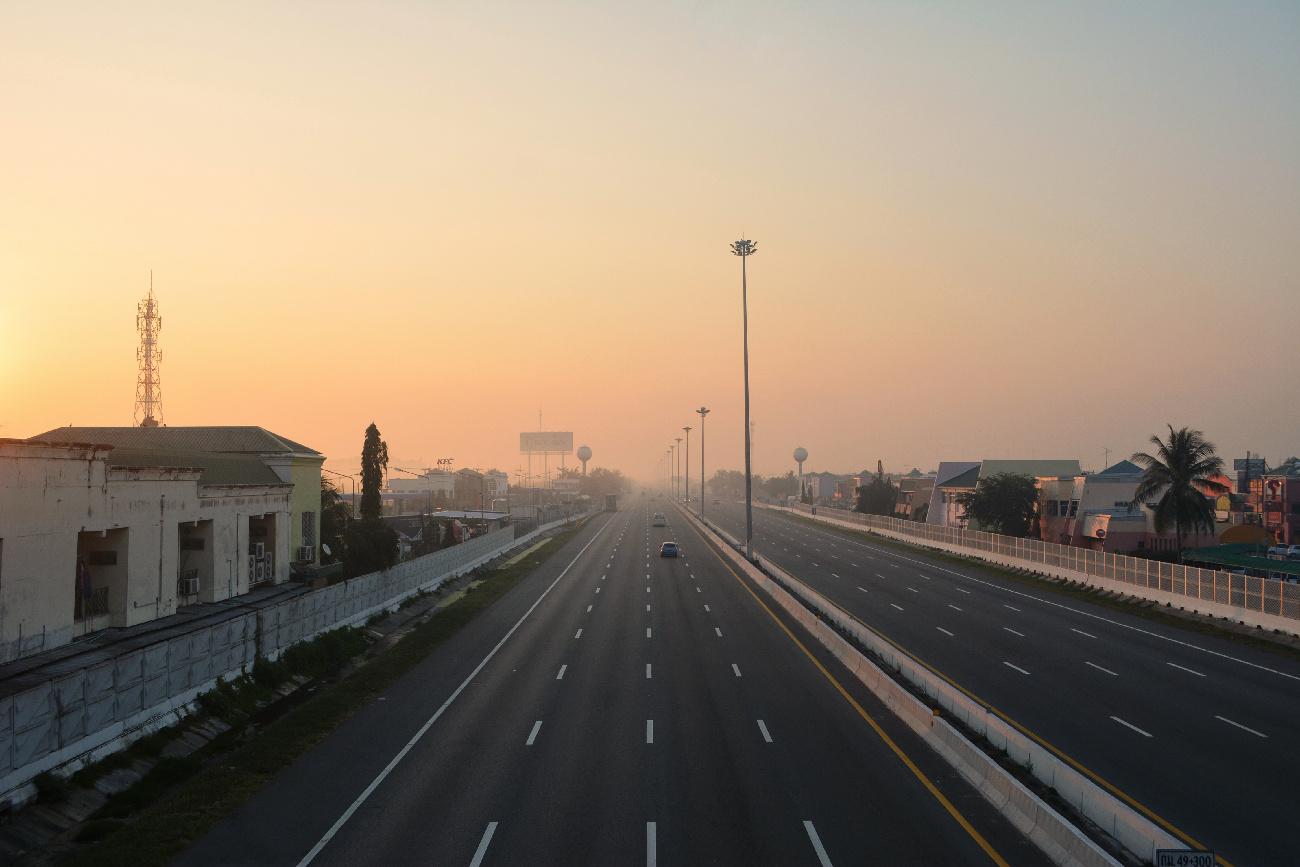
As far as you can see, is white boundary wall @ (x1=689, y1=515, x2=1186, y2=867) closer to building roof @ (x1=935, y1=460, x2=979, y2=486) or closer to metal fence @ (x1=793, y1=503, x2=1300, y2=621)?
metal fence @ (x1=793, y1=503, x2=1300, y2=621)

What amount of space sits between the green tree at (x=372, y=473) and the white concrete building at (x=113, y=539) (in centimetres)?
898

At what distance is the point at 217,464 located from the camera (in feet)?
159

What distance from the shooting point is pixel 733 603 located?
49375 mm

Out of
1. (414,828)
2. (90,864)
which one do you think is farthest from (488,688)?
(90,864)

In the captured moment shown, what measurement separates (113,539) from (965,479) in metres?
95.6

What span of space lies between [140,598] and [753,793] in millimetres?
25189

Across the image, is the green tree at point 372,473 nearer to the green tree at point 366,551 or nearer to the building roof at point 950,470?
the green tree at point 366,551

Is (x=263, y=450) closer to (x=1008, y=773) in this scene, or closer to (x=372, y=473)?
(x=372, y=473)

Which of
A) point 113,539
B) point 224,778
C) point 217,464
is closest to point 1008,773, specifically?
point 224,778

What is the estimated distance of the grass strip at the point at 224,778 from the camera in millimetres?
16188

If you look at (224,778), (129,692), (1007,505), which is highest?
(1007,505)

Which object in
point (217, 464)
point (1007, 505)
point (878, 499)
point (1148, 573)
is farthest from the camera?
point (878, 499)

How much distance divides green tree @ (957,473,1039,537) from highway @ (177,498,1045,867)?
54.3 metres

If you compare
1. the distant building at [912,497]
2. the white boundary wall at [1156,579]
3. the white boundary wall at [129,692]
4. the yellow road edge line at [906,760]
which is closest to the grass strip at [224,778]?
the white boundary wall at [129,692]
